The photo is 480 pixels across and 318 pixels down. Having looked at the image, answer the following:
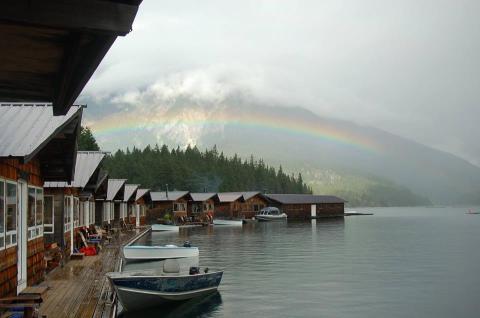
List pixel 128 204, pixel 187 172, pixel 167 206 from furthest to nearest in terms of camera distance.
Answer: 1. pixel 187 172
2. pixel 167 206
3. pixel 128 204

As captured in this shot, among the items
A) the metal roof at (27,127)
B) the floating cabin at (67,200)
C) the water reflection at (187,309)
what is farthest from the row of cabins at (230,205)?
the metal roof at (27,127)

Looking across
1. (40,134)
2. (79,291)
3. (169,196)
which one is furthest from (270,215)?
(40,134)

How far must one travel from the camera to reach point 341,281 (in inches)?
1090

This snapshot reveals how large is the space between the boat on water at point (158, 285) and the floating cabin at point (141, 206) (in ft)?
170

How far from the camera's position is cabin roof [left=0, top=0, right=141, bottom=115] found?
157 inches

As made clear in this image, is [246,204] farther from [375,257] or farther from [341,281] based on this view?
[341,281]

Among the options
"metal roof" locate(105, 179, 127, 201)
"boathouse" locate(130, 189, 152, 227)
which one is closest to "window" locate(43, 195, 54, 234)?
"metal roof" locate(105, 179, 127, 201)

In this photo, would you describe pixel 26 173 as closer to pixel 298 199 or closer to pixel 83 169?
pixel 83 169

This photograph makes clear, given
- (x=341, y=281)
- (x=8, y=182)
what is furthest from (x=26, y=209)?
(x=341, y=281)

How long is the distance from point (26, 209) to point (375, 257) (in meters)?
30.0

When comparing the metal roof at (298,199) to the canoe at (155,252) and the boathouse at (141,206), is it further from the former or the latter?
the canoe at (155,252)

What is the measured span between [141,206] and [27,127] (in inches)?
2787

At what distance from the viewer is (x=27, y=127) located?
13305mm

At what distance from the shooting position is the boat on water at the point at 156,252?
32594 mm
